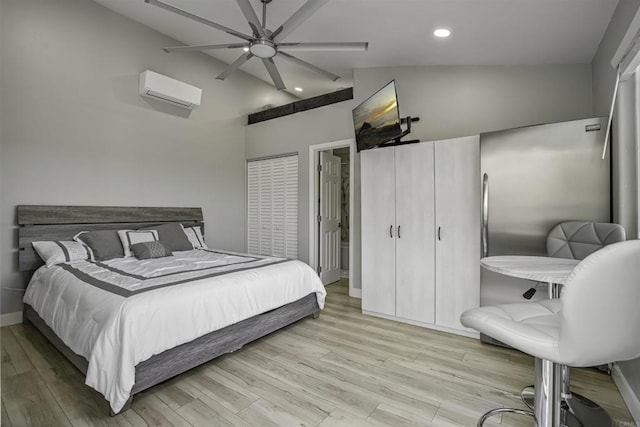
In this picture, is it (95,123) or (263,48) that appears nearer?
(263,48)

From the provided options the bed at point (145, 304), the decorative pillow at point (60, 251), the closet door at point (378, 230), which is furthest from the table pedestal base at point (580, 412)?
the decorative pillow at point (60, 251)

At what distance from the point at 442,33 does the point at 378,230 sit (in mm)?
2019

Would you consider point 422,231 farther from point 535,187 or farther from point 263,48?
point 263,48

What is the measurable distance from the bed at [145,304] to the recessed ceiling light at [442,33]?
263 centimetres

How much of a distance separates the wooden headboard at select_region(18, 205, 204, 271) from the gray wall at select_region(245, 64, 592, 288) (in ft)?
7.00

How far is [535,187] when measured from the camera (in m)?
2.40

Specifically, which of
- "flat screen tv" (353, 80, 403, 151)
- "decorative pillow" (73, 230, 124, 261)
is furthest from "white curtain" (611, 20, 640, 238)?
"decorative pillow" (73, 230, 124, 261)

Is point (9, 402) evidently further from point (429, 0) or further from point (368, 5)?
point (429, 0)

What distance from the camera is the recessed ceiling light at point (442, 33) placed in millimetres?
2878

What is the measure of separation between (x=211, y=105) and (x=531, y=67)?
422cm

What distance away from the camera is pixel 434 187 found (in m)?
2.98

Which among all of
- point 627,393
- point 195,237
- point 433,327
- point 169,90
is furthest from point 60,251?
point 627,393

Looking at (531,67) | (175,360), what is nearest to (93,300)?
(175,360)

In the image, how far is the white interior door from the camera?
4711 mm
